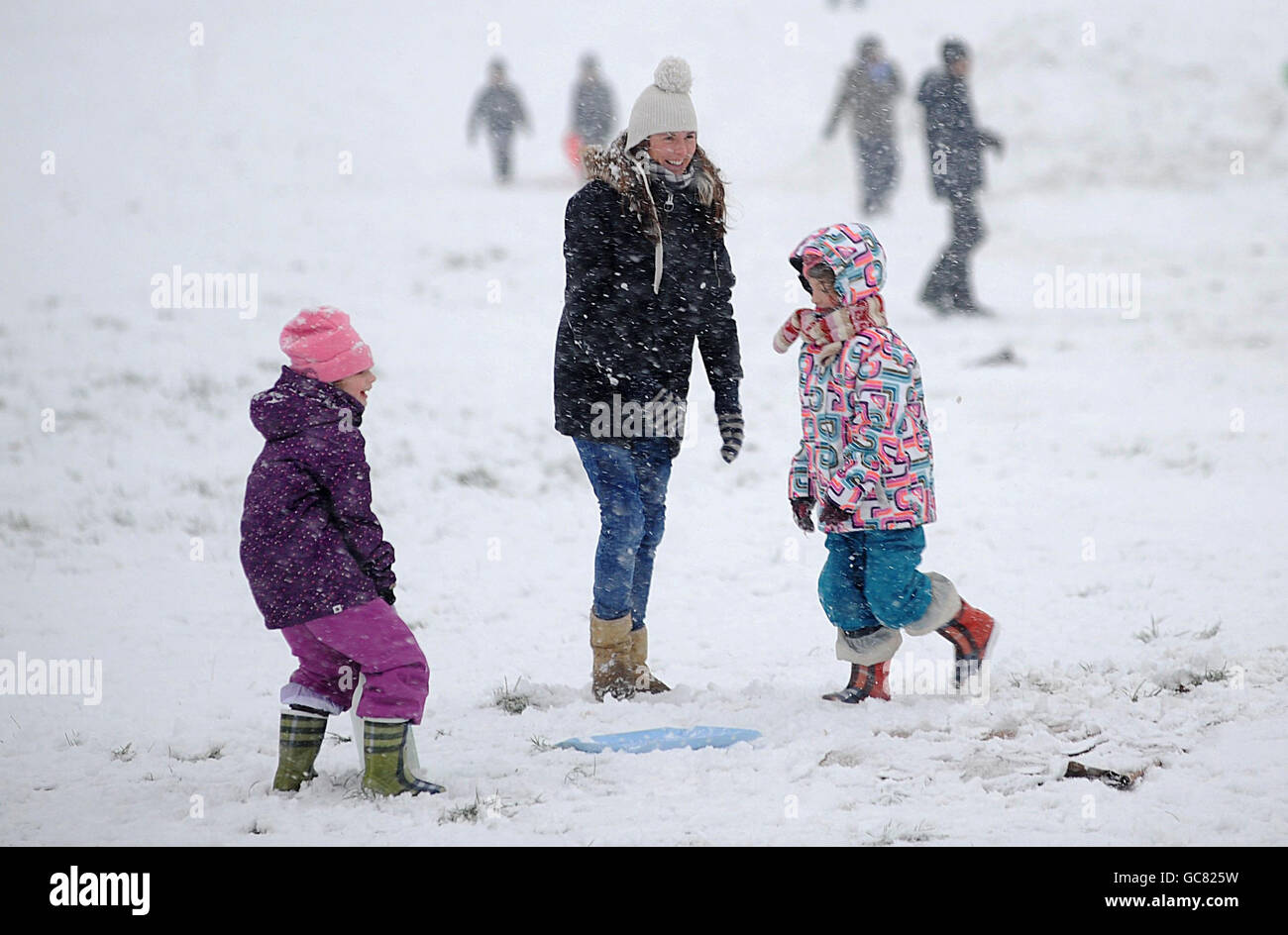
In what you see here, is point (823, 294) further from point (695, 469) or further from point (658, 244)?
point (695, 469)

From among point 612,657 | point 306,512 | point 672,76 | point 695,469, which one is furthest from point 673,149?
point 695,469

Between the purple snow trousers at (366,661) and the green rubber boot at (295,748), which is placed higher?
the purple snow trousers at (366,661)

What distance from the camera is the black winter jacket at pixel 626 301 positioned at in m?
5.09

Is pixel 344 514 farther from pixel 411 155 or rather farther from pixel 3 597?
pixel 411 155

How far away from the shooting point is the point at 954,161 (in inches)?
517

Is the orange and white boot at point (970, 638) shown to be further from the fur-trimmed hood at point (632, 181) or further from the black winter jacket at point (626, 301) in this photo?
the fur-trimmed hood at point (632, 181)

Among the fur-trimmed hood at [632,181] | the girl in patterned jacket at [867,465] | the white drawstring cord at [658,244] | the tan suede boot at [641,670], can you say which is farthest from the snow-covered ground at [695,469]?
the fur-trimmed hood at [632,181]

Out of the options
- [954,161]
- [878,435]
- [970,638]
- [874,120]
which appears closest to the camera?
[878,435]

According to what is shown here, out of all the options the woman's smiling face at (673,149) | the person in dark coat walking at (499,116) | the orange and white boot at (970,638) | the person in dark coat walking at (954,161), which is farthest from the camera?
the person in dark coat walking at (499,116)

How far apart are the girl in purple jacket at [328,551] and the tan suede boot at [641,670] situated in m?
1.34

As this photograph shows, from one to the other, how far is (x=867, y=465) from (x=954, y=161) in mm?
9172

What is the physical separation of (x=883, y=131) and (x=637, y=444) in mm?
12964

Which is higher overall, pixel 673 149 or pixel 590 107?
pixel 590 107

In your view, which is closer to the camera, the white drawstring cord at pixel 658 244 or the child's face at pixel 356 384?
the child's face at pixel 356 384
